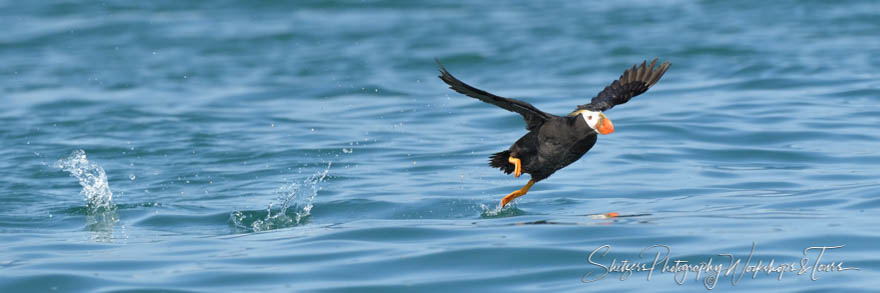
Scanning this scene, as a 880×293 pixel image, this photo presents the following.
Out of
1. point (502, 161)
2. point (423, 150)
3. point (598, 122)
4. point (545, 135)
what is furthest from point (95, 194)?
point (598, 122)

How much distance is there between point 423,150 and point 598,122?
465 centimetres

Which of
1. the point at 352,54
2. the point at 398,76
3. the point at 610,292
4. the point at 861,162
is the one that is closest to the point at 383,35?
the point at 352,54

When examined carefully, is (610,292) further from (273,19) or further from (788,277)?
(273,19)

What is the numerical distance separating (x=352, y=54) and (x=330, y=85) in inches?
106

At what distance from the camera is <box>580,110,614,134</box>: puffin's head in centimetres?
691

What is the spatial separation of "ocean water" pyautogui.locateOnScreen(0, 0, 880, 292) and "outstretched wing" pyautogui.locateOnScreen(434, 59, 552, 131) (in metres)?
0.69

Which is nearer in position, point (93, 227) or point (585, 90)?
point (93, 227)

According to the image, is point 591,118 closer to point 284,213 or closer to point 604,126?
point 604,126

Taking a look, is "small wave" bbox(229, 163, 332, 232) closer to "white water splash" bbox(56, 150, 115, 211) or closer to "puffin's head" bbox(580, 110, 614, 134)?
"white water splash" bbox(56, 150, 115, 211)

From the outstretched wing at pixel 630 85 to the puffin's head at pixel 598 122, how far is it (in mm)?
1252

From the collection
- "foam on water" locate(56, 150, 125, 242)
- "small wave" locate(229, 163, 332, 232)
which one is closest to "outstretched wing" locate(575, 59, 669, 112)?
"small wave" locate(229, 163, 332, 232)

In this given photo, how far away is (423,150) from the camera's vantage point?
453 inches

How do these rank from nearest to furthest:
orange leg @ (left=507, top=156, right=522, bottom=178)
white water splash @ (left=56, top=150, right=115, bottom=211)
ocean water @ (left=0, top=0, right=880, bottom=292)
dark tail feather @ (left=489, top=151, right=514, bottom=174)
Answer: ocean water @ (left=0, top=0, right=880, bottom=292)
orange leg @ (left=507, top=156, right=522, bottom=178)
dark tail feather @ (left=489, top=151, right=514, bottom=174)
white water splash @ (left=56, top=150, right=115, bottom=211)

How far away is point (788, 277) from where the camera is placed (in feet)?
19.3
